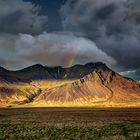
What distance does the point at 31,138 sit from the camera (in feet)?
128

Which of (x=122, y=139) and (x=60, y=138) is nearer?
(x=122, y=139)

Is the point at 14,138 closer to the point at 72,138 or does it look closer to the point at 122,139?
the point at 72,138

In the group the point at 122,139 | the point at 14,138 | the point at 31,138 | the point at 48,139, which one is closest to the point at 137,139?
the point at 122,139

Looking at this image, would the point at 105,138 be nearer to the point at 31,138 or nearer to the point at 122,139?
the point at 122,139

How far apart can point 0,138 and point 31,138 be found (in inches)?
166

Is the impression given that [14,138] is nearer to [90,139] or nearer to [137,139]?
[90,139]

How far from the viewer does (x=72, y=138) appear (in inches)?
1528

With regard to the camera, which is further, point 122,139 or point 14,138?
point 14,138

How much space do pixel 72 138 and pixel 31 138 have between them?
562 centimetres

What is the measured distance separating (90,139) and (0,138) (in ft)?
40.3

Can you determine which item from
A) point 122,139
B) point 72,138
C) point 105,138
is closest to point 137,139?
point 122,139

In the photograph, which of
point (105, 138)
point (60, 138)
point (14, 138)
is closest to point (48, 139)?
point (60, 138)

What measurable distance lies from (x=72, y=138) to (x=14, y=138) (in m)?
8.04

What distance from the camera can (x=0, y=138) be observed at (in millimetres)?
39000
